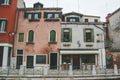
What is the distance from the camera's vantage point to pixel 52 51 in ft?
84.0

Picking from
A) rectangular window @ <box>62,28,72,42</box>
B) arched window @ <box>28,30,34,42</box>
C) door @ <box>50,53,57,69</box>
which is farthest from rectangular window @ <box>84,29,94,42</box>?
arched window @ <box>28,30,34,42</box>

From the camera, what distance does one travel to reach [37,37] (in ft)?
85.7

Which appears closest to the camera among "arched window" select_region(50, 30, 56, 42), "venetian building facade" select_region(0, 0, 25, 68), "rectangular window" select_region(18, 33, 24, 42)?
"venetian building facade" select_region(0, 0, 25, 68)

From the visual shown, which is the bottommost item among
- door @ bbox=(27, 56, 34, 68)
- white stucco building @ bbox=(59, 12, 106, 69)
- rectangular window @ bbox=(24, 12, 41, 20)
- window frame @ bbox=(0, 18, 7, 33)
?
door @ bbox=(27, 56, 34, 68)

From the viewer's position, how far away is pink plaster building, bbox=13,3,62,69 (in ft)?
83.4

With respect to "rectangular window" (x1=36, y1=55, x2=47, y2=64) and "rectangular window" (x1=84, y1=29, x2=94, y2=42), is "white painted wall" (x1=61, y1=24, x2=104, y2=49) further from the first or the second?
"rectangular window" (x1=36, y1=55, x2=47, y2=64)

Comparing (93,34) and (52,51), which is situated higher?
(93,34)

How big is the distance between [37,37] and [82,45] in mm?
6535

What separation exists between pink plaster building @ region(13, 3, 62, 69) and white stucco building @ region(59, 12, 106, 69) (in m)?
1.15

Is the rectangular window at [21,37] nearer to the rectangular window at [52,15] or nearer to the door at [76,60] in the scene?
the rectangular window at [52,15]

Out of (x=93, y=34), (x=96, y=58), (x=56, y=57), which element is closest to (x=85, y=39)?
(x=93, y=34)

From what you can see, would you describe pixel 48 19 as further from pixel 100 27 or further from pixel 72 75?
pixel 72 75

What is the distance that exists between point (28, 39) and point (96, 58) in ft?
32.8

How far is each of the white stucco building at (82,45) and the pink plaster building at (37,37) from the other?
115cm
